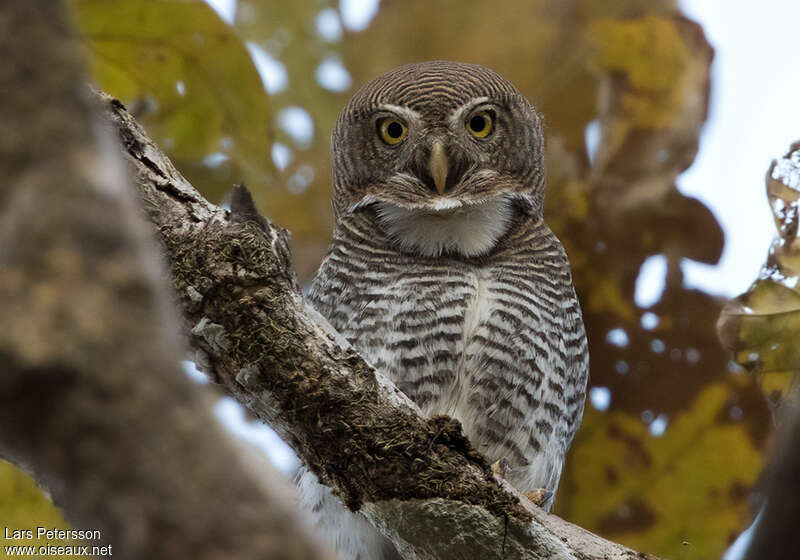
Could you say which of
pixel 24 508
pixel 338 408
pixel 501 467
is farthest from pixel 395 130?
pixel 24 508

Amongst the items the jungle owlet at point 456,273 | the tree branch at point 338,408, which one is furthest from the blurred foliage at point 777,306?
the jungle owlet at point 456,273

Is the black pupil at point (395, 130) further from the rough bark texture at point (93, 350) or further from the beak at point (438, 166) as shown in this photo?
the rough bark texture at point (93, 350)

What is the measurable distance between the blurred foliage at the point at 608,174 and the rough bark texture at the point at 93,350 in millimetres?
3040

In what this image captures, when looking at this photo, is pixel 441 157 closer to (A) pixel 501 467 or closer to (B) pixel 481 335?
(B) pixel 481 335

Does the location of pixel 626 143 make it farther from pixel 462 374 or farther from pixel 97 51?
pixel 97 51

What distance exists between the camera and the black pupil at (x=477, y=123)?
13.3 ft

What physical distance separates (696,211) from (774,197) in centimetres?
156

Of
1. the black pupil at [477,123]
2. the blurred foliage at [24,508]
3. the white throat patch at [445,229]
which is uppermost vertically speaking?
the black pupil at [477,123]

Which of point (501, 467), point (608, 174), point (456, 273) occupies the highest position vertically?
point (608, 174)

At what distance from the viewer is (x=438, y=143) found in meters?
3.89

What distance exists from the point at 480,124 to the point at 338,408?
1.97 meters

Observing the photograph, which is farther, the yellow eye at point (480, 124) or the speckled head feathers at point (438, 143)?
the yellow eye at point (480, 124)

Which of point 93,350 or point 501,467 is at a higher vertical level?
point 501,467

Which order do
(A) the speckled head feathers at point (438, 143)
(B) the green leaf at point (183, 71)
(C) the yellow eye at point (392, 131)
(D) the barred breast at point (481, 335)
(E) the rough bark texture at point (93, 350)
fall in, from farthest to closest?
(C) the yellow eye at point (392, 131) < (A) the speckled head feathers at point (438, 143) < (B) the green leaf at point (183, 71) < (D) the barred breast at point (481, 335) < (E) the rough bark texture at point (93, 350)
